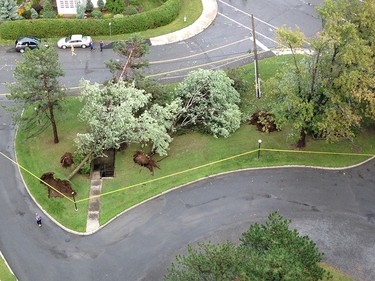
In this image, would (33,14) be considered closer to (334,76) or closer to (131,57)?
(131,57)

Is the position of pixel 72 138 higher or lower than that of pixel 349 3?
lower

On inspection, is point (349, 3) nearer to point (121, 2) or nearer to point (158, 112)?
point (158, 112)

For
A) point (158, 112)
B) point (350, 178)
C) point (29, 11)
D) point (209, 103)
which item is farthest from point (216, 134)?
point (29, 11)

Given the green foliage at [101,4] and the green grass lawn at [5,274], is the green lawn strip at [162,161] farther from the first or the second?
the green foliage at [101,4]

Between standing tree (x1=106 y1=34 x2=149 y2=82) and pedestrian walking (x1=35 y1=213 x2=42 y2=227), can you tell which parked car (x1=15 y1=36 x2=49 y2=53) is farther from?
pedestrian walking (x1=35 y1=213 x2=42 y2=227)

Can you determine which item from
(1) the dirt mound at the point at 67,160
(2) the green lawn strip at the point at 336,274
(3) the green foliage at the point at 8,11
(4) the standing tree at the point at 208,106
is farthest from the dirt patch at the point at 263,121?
(3) the green foliage at the point at 8,11
